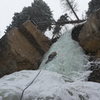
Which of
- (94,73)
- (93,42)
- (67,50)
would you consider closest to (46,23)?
(67,50)

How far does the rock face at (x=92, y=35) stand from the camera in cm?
1230

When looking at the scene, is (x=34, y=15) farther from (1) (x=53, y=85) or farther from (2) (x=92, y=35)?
(1) (x=53, y=85)

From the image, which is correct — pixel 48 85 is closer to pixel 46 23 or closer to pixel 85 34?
pixel 85 34

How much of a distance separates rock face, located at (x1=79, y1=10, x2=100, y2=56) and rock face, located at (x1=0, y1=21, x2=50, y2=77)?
2.70 metres

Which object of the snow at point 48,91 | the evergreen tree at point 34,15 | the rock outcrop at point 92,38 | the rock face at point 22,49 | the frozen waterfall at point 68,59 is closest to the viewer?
the snow at point 48,91

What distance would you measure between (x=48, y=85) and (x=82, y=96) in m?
1.10

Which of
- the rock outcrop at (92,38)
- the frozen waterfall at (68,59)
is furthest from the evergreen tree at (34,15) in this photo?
the rock outcrop at (92,38)

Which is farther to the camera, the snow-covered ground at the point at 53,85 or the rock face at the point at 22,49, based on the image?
the rock face at the point at 22,49

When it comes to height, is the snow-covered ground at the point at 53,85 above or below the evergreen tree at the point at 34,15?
below

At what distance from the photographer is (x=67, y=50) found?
13758 millimetres

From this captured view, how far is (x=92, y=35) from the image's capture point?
40.9 ft

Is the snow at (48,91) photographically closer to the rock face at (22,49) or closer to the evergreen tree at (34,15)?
the rock face at (22,49)

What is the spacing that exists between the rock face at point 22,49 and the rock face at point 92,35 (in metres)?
2.70

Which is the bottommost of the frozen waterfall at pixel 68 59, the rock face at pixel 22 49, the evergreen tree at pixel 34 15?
the frozen waterfall at pixel 68 59
